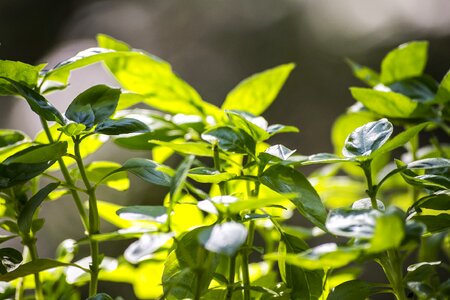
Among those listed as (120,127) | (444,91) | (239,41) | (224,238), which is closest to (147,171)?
(120,127)

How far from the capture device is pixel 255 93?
0.68 meters

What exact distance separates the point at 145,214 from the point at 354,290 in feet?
0.58

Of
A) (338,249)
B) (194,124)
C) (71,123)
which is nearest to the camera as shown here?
(338,249)

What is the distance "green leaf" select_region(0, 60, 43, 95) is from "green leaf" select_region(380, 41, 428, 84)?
402 mm

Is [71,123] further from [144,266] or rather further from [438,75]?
[438,75]

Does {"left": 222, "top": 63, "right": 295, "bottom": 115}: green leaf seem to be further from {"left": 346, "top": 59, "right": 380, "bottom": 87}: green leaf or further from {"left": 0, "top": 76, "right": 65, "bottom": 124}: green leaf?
{"left": 0, "top": 76, "right": 65, "bottom": 124}: green leaf

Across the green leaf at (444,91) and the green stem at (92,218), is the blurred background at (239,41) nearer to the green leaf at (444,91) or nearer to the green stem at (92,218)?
the green leaf at (444,91)

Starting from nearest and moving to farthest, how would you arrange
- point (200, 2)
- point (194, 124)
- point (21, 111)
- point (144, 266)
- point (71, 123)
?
point (71, 123) < point (194, 124) < point (144, 266) < point (21, 111) < point (200, 2)

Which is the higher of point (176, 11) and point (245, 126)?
point (245, 126)

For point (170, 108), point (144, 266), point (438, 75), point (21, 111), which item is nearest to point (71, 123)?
point (170, 108)

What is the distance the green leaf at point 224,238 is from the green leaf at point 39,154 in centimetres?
15

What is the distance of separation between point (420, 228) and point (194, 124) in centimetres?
33

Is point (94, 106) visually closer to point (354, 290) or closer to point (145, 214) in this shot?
point (145, 214)

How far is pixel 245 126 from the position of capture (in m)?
0.51
